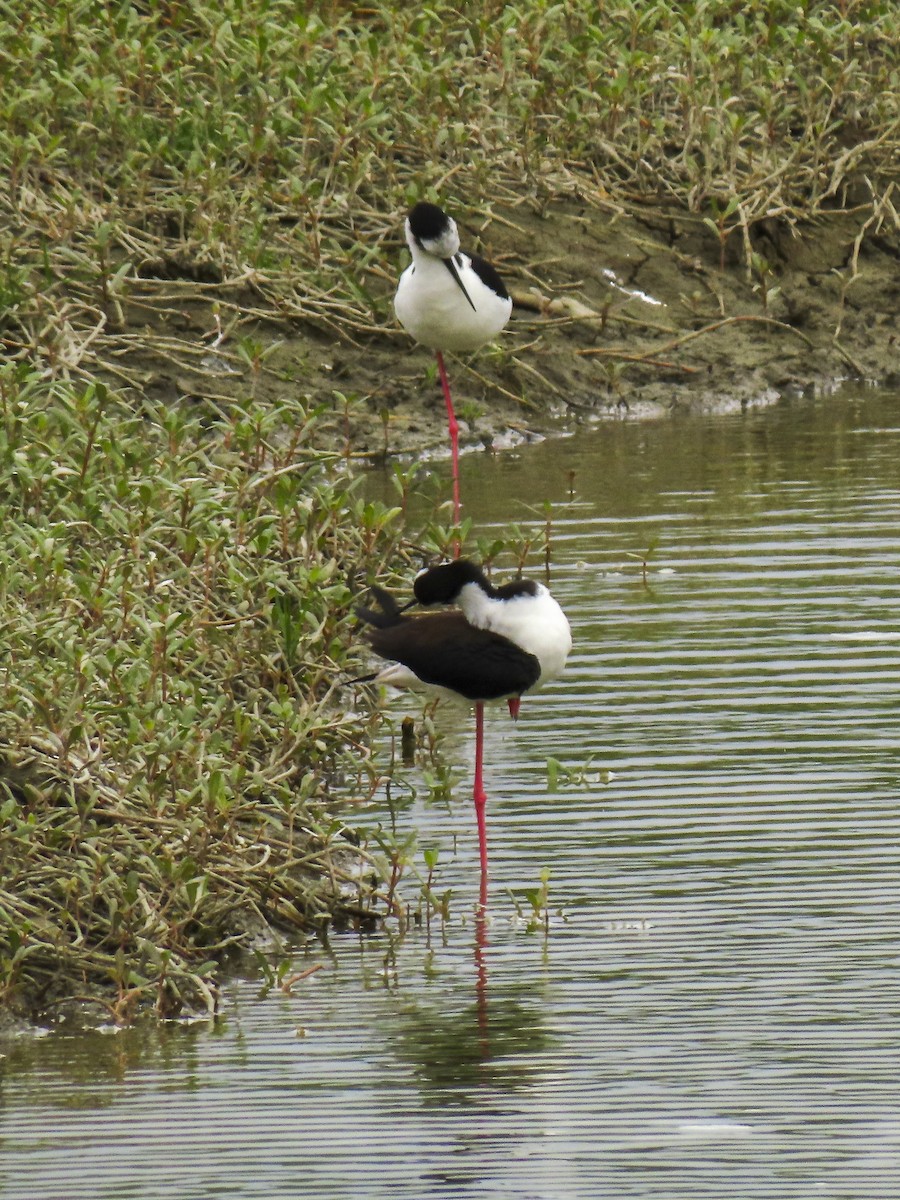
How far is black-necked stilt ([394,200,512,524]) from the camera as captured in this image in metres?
9.12

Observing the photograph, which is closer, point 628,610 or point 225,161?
point 628,610

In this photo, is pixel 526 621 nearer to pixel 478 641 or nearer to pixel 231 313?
pixel 478 641

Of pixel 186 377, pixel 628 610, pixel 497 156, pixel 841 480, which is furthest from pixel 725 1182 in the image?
pixel 497 156

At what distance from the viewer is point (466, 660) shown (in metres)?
5.63

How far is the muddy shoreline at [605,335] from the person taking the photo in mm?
11352

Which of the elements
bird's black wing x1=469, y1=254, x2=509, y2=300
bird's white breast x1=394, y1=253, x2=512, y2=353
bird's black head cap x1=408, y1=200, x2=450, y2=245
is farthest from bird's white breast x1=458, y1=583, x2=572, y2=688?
bird's black wing x1=469, y1=254, x2=509, y2=300

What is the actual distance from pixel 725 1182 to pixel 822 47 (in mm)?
10481

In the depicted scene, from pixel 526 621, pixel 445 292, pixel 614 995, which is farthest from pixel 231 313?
pixel 614 995

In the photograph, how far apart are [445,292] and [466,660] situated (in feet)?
12.8

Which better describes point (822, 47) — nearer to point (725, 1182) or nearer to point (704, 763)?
point (704, 763)

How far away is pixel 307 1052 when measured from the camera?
4699mm

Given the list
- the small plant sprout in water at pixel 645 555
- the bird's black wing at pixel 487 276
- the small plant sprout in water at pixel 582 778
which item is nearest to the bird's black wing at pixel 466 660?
the small plant sprout in water at pixel 582 778

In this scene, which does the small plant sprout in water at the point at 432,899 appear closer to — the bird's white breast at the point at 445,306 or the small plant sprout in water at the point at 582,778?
the small plant sprout in water at the point at 582,778

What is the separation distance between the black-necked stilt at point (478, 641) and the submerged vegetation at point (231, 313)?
14.4 inches
